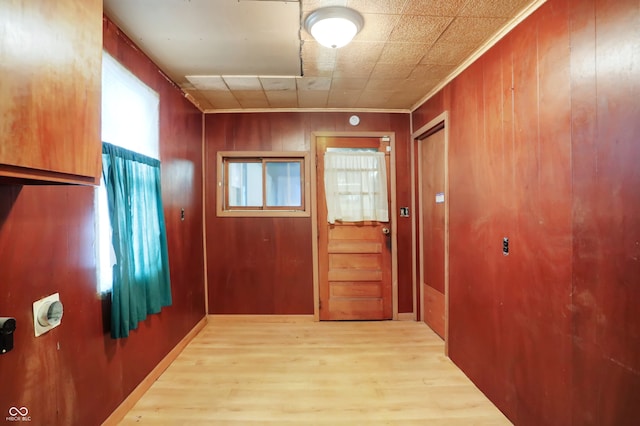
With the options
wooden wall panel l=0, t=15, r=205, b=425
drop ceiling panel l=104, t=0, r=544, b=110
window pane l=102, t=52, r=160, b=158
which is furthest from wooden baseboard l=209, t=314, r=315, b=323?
drop ceiling panel l=104, t=0, r=544, b=110

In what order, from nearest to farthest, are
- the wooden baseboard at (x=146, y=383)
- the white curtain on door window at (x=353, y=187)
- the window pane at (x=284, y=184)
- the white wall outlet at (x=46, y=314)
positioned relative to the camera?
1. the white wall outlet at (x=46, y=314)
2. the wooden baseboard at (x=146, y=383)
3. the white curtain on door window at (x=353, y=187)
4. the window pane at (x=284, y=184)

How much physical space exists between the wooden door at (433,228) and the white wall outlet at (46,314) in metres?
2.74

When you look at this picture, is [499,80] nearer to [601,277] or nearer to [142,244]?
[601,277]

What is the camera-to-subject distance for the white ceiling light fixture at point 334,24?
1574mm

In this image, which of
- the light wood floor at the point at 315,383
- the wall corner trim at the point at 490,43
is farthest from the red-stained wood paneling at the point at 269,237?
the wall corner trim at the point at 490,43

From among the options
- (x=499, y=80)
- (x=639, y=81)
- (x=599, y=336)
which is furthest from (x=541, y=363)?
(x=499, y=80)

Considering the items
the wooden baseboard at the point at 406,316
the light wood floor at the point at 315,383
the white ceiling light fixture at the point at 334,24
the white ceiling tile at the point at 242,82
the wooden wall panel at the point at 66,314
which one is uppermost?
the white ceiling tile at the point at 242,82

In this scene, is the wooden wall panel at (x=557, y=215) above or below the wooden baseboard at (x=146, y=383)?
above

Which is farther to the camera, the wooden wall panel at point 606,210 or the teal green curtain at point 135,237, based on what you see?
the teal green curtain at point 135,237

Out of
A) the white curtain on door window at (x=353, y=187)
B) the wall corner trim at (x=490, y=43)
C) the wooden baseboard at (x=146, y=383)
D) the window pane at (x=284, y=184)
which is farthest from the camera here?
the window pane at (x=284, y=184)

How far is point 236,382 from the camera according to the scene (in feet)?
6.90

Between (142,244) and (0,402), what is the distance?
37.9 inches

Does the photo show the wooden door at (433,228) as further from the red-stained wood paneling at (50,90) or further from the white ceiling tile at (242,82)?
the red-stained wood paneling at (50,90)

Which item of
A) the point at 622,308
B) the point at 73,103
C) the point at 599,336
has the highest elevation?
the point at 73,103
